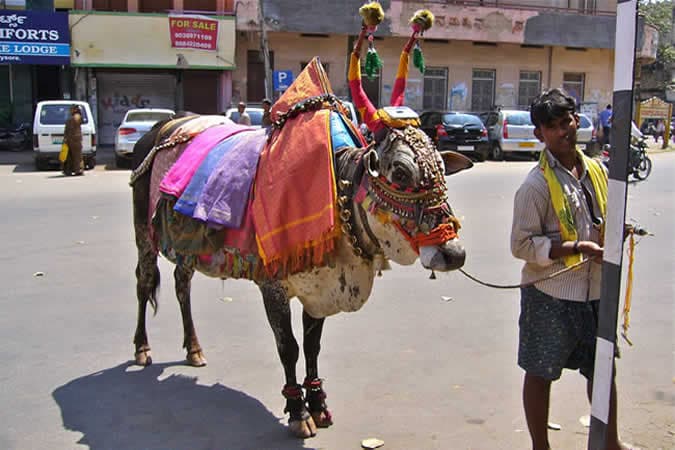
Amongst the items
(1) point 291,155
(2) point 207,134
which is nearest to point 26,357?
(2) point 207,134

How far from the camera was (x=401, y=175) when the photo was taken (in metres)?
3.13

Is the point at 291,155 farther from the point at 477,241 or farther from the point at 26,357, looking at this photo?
the point at 477,241

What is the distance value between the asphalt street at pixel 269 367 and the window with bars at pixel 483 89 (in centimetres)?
2132

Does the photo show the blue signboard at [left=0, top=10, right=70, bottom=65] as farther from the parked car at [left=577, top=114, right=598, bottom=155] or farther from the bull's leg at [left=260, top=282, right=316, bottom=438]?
the bull's leg at [left=260, top=282, right=316, bottom=438]

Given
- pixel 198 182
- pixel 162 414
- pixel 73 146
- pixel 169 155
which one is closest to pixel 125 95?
pixel 73 146

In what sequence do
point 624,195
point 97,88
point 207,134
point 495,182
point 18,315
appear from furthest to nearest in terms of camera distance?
1. point 97,88
2. point 495,182
3. point 18,315
4. point 207,134
5. point 624,195

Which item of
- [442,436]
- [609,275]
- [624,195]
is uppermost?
[624,195]

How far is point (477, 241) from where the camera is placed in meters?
8.75

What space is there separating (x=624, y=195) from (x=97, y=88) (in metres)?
23.3

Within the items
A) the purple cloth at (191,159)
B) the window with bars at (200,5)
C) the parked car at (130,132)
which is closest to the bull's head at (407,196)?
the purple cloth at (191,159)

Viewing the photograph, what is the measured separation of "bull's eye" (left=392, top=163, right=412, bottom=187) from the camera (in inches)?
123

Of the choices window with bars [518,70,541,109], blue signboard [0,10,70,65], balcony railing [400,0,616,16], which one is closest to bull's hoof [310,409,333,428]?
blue signboard [0,10,70,65]

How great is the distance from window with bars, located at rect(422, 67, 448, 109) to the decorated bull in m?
24.0

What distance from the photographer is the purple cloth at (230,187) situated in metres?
3.82
